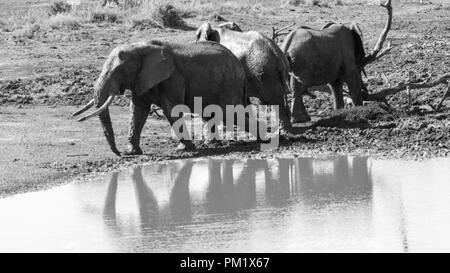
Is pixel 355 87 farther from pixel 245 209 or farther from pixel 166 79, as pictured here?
pixel 245 209

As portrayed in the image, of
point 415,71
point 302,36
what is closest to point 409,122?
point 302,36

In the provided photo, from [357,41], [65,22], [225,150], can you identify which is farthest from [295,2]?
[225,150]

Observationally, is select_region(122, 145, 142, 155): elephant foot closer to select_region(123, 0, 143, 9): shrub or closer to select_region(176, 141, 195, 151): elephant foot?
select_region(176, 141, 195, 151): elephant foot

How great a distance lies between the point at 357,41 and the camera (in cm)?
1780

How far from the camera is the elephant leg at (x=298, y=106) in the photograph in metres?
16.7

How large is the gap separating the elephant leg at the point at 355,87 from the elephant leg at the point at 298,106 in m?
0.79

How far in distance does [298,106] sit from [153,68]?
121 inches

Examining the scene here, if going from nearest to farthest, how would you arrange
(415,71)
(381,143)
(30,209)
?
(30,209) → (381,143) → (415,71)

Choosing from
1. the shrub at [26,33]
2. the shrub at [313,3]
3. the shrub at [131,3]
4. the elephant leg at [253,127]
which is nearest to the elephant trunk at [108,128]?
the elephant leg at [253,127]

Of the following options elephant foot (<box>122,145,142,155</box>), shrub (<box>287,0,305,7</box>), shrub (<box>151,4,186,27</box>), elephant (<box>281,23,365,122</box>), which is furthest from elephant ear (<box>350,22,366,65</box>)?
shrub (<box>287,0,305,7</box>)

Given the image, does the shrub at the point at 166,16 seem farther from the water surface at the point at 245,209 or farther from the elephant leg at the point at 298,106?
the water surface at the point at 245,209

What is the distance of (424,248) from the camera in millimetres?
10344
